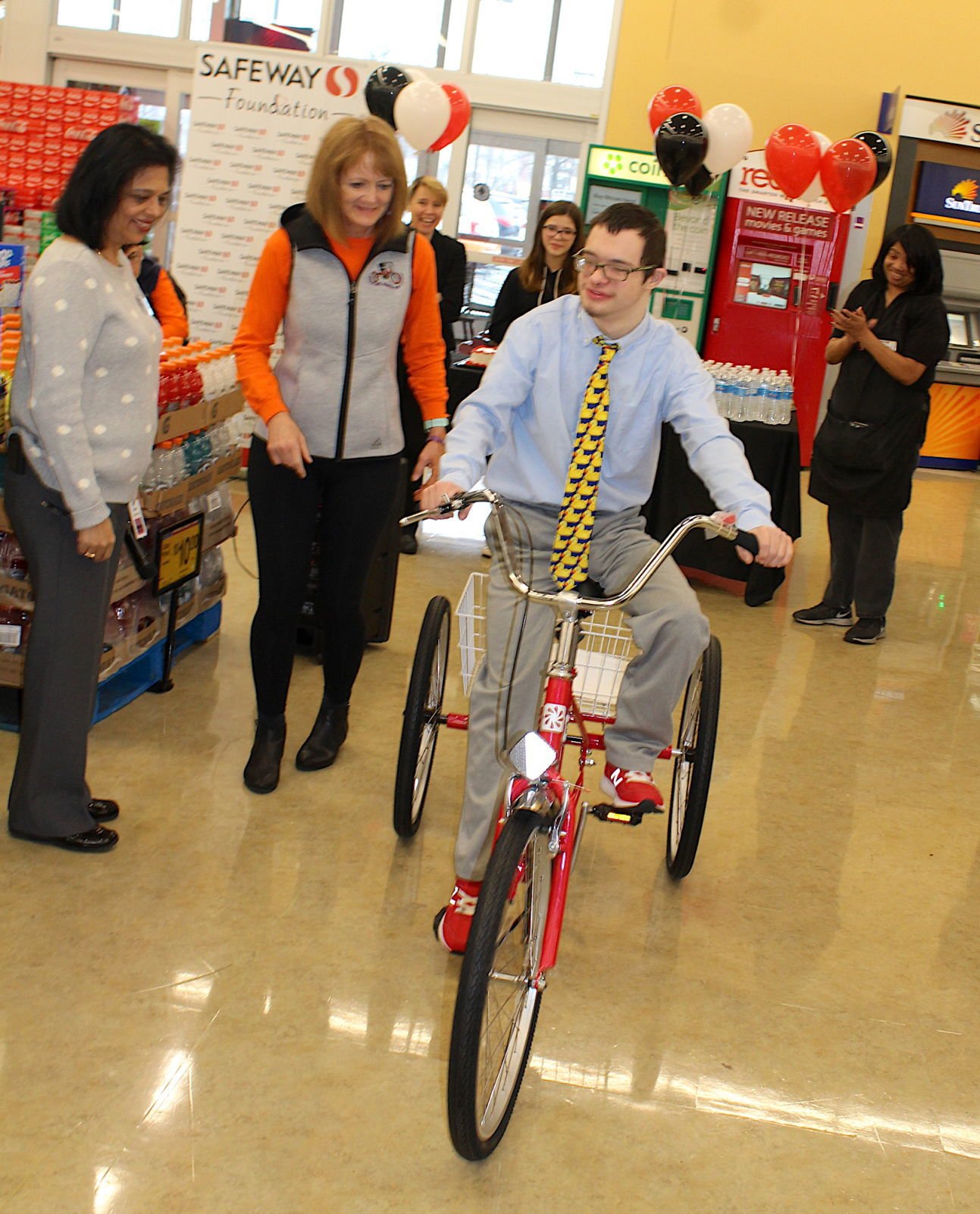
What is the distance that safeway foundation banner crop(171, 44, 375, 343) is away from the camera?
6.41 metres

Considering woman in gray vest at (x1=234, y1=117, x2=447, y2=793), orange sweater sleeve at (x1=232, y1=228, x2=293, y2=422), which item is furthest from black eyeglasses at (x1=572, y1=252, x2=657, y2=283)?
orange sweater sleeve at (x1=232, y1=228, x2=293, y2=422)

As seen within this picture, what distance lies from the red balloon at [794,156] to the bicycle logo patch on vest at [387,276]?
16.7 feet

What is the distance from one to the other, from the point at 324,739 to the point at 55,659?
0.94 metres

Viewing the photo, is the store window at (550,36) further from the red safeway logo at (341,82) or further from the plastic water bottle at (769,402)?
the plastic water bottle at (769,402)

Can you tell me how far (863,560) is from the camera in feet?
17.3

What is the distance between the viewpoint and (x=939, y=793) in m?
3.80

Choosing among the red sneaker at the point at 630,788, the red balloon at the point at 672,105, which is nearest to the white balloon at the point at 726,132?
the red balloon at the point at 672,105

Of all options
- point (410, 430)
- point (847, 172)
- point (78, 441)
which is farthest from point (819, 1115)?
point (847, 172)

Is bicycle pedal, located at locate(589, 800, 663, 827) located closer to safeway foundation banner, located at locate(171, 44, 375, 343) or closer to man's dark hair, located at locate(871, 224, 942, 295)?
man's dark hair, located at locate(871, 224, 942, 295)

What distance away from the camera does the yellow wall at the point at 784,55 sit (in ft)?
30.7

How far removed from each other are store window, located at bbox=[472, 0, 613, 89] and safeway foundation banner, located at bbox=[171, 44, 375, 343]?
3.64 m

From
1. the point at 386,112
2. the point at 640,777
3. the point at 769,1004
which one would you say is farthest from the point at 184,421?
the point at 386,112

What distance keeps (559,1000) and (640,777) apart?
50 centimetres

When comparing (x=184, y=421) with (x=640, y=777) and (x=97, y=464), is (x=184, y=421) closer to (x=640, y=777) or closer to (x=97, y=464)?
(x=97, y=464)
